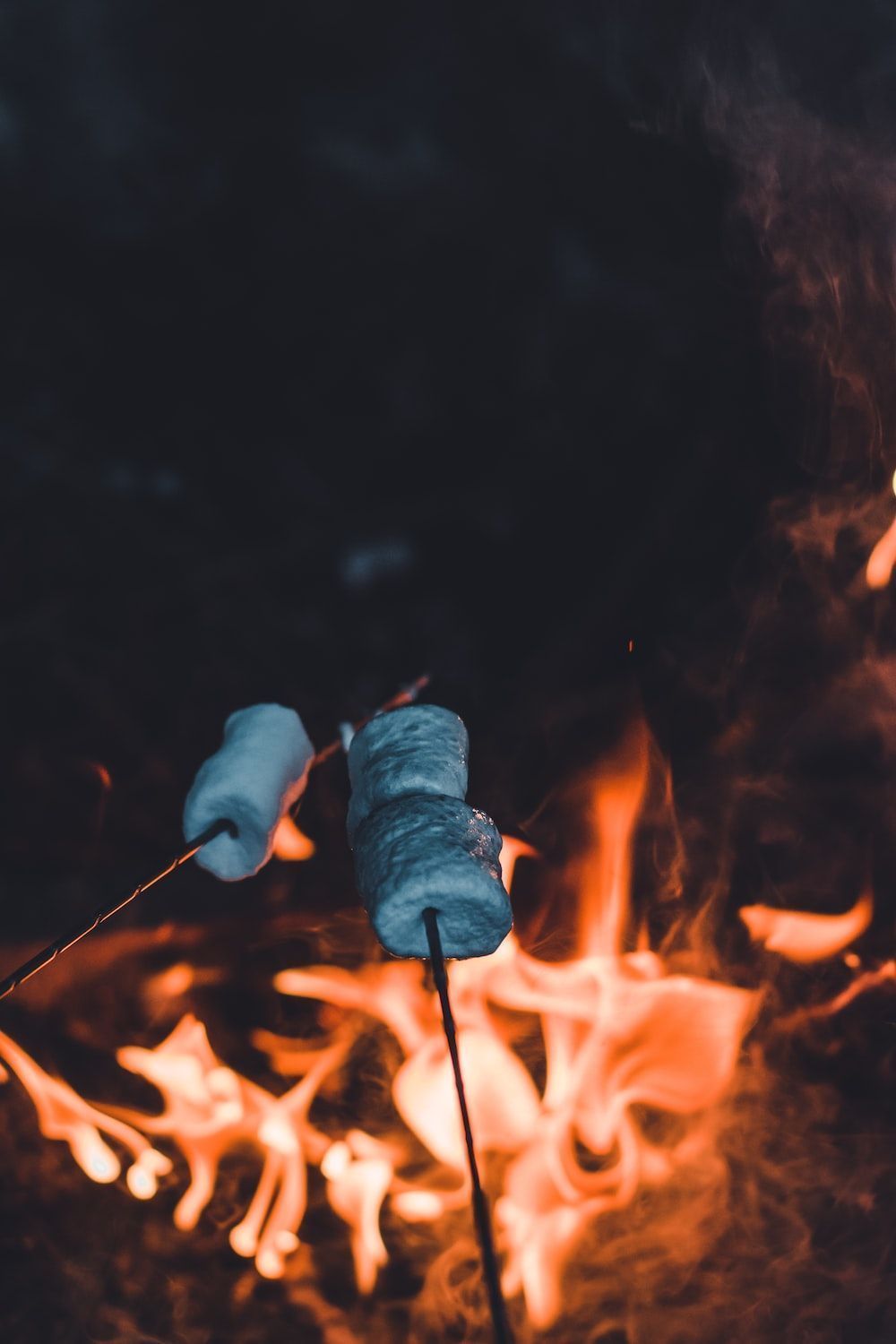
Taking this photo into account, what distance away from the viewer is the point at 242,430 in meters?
3.01

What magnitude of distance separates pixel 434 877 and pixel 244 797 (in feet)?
2.28

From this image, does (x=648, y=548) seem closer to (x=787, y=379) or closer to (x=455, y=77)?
(x=787, y=379)

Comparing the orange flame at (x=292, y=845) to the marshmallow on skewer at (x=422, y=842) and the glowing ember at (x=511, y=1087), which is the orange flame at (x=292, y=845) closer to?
the glowing ember at (x=511, y=1087)

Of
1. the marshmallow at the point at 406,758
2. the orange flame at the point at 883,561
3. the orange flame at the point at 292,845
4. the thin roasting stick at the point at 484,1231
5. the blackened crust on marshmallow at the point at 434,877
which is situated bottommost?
the thin roasting stick at the point at 484,1231

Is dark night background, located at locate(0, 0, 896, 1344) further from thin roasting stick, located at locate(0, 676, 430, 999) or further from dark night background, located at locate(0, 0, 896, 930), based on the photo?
thin roasting stick, located at locate(0, 676, 430, 999)

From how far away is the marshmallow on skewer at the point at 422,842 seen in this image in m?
1.73

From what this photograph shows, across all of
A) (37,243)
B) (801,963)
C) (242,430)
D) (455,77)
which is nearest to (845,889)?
(801,963)

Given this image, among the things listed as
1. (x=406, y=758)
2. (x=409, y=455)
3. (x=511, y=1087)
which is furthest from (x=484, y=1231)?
(x=409, y=455)

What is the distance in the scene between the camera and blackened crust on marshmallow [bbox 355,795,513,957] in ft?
5.63

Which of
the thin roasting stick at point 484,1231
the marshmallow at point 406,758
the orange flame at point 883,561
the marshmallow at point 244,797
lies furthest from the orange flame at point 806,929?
the thin roasting stick at point 484,1231

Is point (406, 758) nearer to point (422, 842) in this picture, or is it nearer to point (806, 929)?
point (422, 842)

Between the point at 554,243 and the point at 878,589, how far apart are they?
1606 mm

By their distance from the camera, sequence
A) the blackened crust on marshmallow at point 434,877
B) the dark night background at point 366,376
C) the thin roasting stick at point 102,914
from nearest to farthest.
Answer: the thin roasting stick at point 102,914 < the blackened crust on marshmallow at point 434,877 < the dark night background at point 366,376

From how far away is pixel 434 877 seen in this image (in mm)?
1704
